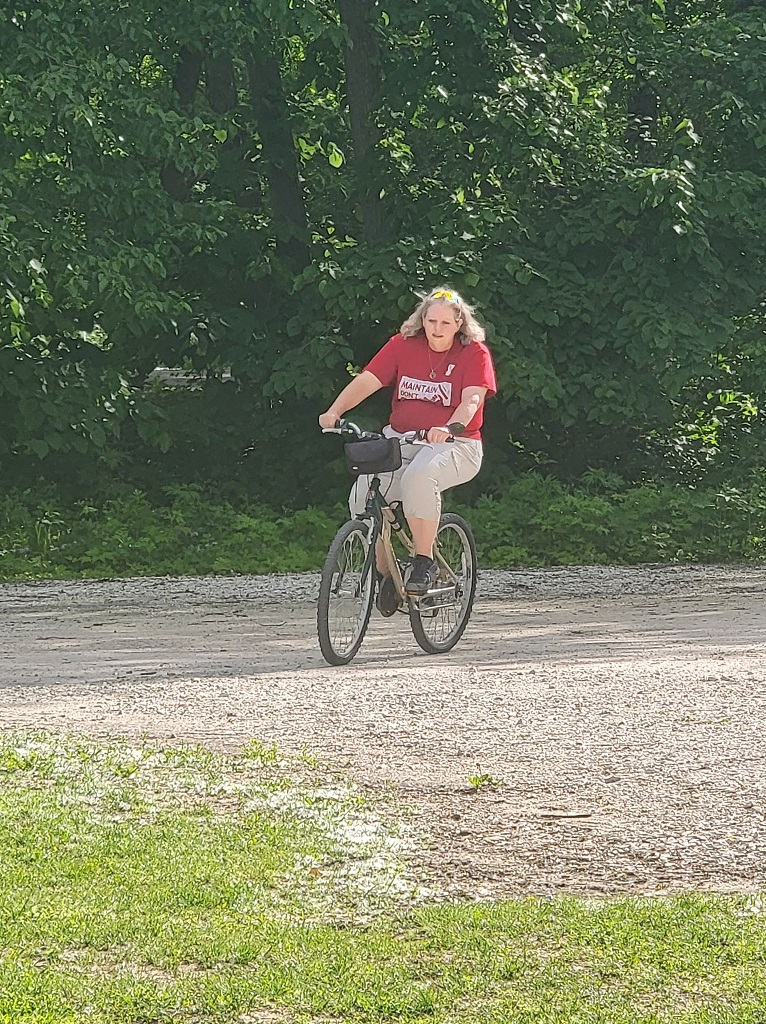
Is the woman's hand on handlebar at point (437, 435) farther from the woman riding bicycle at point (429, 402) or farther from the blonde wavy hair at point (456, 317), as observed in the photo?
the blonde wavy hair at point (456, 317)

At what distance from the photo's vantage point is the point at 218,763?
5.86m

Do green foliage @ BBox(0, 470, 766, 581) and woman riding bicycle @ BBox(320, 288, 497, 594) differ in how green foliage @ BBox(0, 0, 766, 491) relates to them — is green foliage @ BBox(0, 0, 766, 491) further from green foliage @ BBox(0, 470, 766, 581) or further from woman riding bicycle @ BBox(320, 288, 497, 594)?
woman riding bicycle @ BBox(320, 288, 497, 594)

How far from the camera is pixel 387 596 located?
28.0ft

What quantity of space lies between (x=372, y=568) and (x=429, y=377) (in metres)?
A: 1.02

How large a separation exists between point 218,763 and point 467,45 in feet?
33.9

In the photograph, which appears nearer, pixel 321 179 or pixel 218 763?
pixel 218 763

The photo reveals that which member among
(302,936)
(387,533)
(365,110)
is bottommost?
(302,936)

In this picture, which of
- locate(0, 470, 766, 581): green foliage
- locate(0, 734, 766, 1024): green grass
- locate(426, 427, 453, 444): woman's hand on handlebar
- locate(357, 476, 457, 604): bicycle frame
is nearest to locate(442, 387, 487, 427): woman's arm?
locate(426, 427, 453, 444): woman's hand on handlebar

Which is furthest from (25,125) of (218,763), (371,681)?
(218,763)

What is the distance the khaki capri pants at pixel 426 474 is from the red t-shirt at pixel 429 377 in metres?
0.10

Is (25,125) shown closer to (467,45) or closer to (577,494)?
(467,45)

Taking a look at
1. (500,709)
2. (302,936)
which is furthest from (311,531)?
(302,936)

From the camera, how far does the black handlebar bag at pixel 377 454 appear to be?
815 centimetres

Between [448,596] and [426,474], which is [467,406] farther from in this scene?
[448,596]
